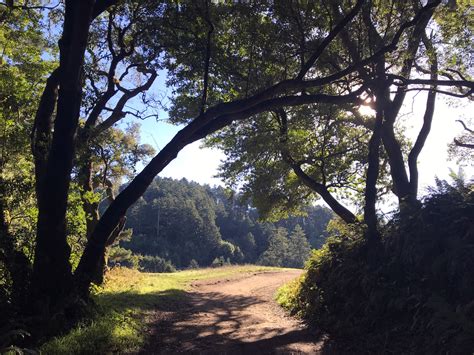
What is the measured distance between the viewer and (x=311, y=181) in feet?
54.5

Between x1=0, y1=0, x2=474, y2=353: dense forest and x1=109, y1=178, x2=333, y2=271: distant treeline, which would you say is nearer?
x1=0, y1=0, x2=474, y2=353: dense forest

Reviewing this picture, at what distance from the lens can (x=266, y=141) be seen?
16469 millimetres

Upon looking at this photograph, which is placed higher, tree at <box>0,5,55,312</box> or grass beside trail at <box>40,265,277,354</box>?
tree at <box>0,5,55,312</box>

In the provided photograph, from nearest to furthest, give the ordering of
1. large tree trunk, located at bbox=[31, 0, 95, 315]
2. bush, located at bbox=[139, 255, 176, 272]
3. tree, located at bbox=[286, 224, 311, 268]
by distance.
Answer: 1. large tree trunk, located at bbox=[31, 0, 95, 315]
2. bush, located at bbox=[139, 255, 176, 272]
3. tree, located at bbox=[286, 224, 311, 268]

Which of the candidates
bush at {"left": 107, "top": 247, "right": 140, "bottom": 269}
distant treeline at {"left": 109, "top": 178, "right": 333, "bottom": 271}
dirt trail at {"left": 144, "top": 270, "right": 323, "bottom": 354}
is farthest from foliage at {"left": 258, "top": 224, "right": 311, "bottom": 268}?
dirt trail at {"left": 144, "top": 270, "right": 323, "bottom": 354}

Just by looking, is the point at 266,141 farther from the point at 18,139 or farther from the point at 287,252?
the point at 287,252

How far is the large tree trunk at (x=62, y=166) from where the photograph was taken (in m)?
7.82

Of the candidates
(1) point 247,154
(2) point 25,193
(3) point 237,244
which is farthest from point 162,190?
(2) point 25,193

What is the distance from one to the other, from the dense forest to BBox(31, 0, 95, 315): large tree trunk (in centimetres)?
3

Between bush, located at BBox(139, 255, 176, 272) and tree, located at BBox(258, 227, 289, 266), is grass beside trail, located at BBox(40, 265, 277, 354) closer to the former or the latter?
bush, located at BBox(139, 255, 176, 272)

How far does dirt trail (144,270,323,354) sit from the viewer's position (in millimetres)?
7191

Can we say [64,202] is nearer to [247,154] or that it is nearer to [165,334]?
[165,334]

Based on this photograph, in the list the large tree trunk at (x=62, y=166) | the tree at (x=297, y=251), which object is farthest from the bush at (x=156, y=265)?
the large tree trunk at (x=62, y=166)

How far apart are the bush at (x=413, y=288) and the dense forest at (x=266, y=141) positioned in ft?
0.10
